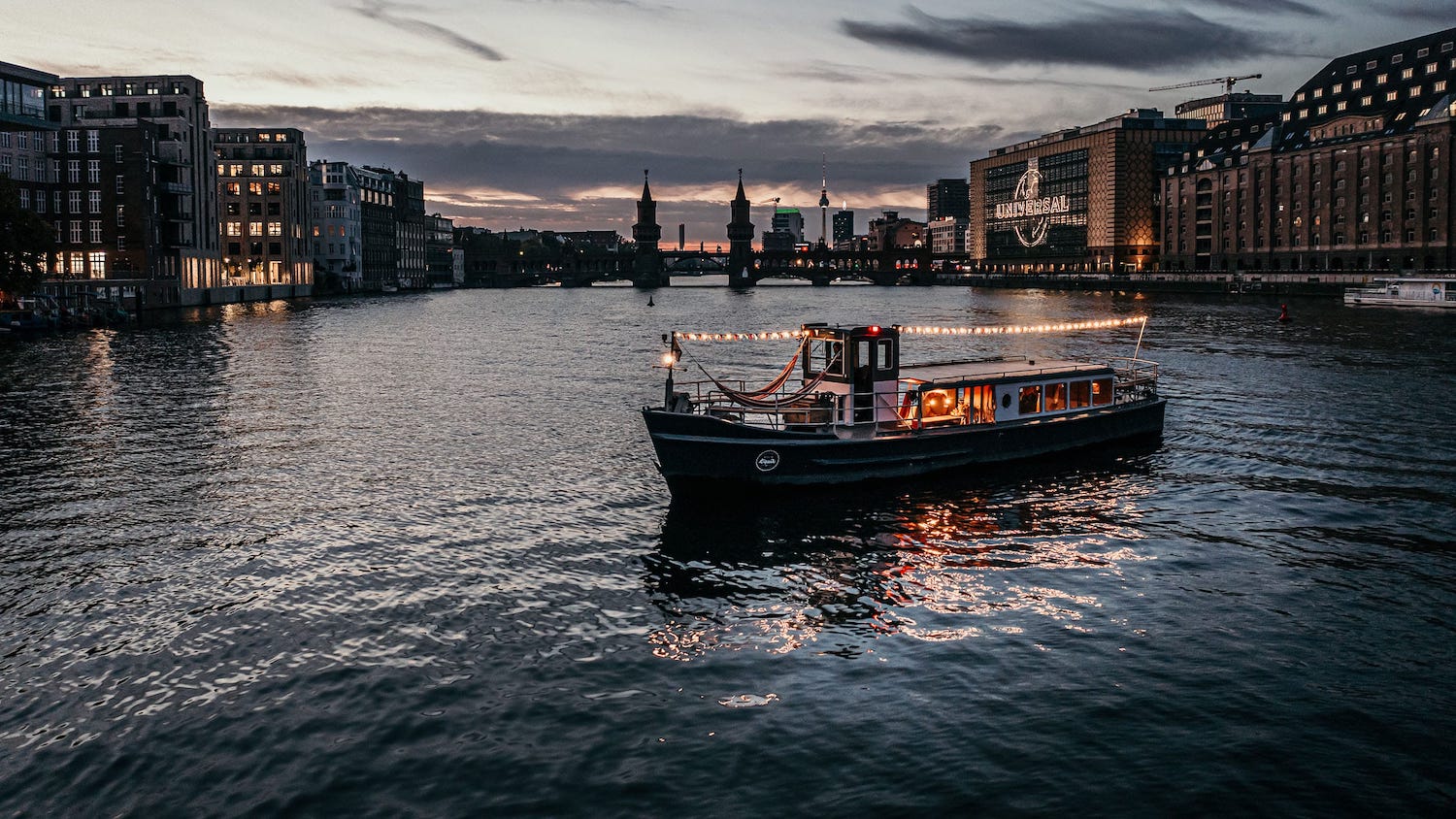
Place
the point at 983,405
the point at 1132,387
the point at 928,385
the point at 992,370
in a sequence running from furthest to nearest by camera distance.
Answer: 1. the point at 1132,387
2. the point at 992,370
3. the point at 983,405
4. the point at 928,385

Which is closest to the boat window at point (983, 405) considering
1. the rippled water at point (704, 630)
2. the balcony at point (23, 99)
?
the rippled water at point (704, 630)

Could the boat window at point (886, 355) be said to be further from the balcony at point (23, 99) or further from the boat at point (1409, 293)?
the boat at point (1409, 293)

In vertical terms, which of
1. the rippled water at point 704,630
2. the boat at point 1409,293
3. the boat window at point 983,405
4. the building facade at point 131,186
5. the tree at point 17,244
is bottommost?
the rippled water at point 704,630

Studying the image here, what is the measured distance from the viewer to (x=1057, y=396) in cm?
4400

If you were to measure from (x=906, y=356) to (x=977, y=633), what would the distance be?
234ft

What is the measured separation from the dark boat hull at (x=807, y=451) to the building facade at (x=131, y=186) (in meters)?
116

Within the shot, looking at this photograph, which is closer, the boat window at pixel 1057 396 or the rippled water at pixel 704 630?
the rippled water at pixel 704 630

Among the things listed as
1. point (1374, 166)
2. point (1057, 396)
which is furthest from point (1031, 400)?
point (1374, 166)

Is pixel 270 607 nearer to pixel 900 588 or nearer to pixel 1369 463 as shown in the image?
pixel 900 588

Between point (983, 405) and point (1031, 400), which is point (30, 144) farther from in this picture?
point (1031, 400)

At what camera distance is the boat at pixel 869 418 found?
116 ft

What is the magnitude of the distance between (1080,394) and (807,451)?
49.1 feet

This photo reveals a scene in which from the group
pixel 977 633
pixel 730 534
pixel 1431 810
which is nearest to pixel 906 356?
pixel 730 534

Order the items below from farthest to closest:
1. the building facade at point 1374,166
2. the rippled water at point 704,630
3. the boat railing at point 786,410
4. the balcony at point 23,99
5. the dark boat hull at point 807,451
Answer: the building facade at point 1374,166 → the balcony at point 23,99 → the boat railing at point 786,410 → the dark boat hull at point 807,451 → the rippled water at point 704,630
